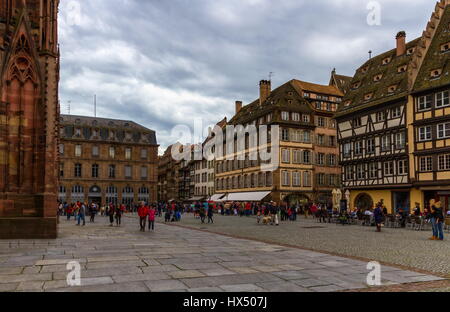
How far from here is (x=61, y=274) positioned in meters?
8.63

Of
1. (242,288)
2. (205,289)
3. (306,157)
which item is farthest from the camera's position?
(306,157)

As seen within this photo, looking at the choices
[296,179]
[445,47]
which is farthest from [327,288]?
[296,179]

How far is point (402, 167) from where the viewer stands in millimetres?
35594

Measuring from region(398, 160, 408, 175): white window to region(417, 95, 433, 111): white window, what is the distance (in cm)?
453

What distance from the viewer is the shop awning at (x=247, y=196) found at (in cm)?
5066

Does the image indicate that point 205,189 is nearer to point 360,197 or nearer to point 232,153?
point 232,153

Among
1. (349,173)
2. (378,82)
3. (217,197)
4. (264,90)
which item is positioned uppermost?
(264,90)

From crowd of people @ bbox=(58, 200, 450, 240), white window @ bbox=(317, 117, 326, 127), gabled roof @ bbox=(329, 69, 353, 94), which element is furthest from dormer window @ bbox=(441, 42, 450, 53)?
gabled roof @ bbox=(329, 69, 353, 94)

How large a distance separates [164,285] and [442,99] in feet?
102

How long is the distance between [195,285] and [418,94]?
32.2 m

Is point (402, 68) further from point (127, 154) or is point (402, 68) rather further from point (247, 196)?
point (127, 154)

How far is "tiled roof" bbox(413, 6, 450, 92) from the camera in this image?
1298 inches

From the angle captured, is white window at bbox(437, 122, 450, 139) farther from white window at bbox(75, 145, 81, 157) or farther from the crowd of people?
white window at bbox(75, 145, 81, 157)

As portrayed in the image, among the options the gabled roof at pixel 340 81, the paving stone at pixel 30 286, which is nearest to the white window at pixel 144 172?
the gabled roof at pixel 340 81
